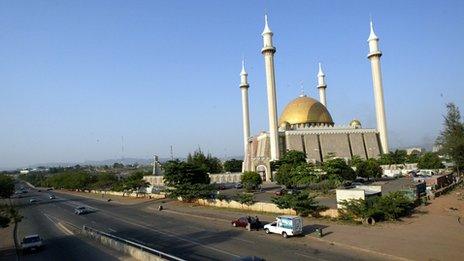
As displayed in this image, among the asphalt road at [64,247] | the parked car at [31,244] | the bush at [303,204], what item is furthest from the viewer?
the bush at [303,204]

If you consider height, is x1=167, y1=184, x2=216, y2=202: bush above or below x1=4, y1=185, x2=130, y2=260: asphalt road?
above

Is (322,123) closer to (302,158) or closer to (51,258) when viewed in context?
(302,158)

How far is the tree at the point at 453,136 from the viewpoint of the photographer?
162ft

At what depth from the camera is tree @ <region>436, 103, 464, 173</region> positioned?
162 feet

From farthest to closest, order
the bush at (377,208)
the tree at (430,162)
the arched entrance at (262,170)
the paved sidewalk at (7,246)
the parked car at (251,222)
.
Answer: the arched entrance at (262,170), the tree at (430,162), the parked car at (251,222), the bush at (377,208), the paved sidewalk at (7,246)

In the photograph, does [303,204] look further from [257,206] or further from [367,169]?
[367,169]

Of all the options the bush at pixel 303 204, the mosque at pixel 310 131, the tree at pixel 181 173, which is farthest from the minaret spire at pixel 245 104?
the bush at pixel 303 204

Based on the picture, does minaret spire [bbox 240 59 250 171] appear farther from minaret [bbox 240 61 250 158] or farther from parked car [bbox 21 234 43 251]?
parked car [bbox 21 234 43 251]

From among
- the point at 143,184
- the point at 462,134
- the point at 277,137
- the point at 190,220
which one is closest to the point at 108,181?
the point at 143,184

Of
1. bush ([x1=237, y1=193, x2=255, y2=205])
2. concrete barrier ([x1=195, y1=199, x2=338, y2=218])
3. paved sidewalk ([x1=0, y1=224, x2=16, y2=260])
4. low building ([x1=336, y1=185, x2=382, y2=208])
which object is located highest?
low building ([x1=336, y1=185, x2=382, y2=208])

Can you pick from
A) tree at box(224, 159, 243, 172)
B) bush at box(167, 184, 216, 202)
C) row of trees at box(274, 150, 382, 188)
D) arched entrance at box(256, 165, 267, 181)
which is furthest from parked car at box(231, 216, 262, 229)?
tree at box(224, 159, 243, 172)

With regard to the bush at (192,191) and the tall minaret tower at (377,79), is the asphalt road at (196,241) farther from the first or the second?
the tall minaret tower at (377,79)

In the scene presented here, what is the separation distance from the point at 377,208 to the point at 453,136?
91.5 ft

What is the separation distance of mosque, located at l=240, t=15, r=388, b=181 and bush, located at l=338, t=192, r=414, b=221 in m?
43.0
